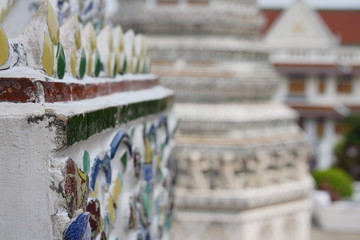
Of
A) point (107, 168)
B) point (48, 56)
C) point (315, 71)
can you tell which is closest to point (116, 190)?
point (107, 168)

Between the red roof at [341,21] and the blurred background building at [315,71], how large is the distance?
18 cm

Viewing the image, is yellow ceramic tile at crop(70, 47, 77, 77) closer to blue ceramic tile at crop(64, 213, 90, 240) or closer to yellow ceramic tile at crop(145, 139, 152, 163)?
blue ceramic tile at crop(64, 213, 90, 240)

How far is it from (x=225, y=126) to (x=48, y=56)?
3217 mm

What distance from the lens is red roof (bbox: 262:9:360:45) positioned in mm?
18359

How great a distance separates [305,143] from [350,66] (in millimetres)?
12746

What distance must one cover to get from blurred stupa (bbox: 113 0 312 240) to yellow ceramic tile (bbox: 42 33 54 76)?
3.16 meters

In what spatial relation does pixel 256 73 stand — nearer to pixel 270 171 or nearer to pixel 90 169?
pixel 270 171

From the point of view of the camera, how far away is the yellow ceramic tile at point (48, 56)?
1.14 meters

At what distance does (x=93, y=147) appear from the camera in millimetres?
1289

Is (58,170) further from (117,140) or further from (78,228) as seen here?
(117,140)

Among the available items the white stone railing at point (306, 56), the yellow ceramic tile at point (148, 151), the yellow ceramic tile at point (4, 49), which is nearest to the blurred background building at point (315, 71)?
the white stone railing at point (306, 56)

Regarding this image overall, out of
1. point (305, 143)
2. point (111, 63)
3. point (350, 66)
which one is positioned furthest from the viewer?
point (350, 66)

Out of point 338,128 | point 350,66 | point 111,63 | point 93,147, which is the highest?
point 111,63

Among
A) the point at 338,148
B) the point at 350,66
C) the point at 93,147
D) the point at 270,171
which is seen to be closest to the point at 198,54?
the point at 270,171
